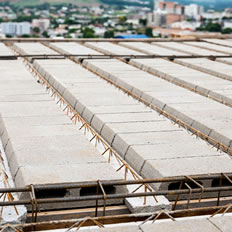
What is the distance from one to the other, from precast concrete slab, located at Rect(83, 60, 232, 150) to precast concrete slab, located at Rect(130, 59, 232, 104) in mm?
1066

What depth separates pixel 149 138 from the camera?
1369cm

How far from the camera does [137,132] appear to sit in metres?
14.2

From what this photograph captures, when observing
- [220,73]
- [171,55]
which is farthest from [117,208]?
[171,55]

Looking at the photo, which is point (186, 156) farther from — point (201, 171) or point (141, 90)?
point (141, 90)

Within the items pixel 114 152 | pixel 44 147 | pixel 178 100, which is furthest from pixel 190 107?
pixel 44 147

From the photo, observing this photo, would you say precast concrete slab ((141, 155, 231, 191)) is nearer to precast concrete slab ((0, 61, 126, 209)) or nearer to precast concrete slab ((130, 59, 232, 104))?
precast concrete slab ((0, 61, 126, 209))

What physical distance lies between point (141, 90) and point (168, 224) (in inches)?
438

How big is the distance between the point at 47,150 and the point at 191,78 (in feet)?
→ 41.5

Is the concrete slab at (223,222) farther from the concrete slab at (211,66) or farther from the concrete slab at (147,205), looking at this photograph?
the concrete slab at (211,66)

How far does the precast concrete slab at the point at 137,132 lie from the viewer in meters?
12.4

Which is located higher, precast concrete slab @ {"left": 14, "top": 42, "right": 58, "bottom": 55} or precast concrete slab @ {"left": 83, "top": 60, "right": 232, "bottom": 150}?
precast concrete slab @ {"left": 83, "top": 60, "right": 232, "bottom": 150}

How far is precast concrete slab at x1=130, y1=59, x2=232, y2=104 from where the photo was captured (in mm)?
20344

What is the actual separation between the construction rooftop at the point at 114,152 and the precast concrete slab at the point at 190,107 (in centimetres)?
4

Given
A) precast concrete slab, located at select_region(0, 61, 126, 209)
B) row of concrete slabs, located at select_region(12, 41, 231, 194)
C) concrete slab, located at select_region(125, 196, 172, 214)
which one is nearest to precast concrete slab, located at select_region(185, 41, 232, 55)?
row of concrete slabs, located at select_region(12, 41, 231, 194)
